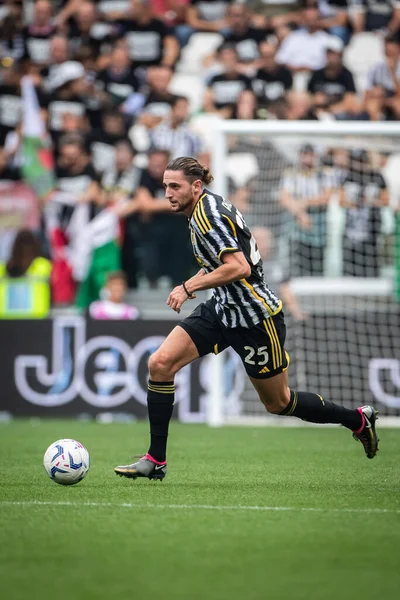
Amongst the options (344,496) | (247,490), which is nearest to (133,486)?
(247,490)

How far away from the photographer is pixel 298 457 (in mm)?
8867

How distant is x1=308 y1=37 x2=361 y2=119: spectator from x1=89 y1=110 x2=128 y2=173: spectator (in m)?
2.73

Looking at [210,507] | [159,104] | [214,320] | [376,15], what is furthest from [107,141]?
[210,507]

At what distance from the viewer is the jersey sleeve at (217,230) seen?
6.82m

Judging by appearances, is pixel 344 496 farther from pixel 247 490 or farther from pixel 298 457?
pixel 298 457

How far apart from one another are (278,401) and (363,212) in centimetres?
623

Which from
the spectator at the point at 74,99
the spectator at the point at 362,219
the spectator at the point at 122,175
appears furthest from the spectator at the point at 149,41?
the spectator at the point at 362,219

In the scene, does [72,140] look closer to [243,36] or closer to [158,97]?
[158,97]

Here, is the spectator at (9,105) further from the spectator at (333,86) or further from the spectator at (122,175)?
the spectator at (333,86)

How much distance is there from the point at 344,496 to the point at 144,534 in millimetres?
1760

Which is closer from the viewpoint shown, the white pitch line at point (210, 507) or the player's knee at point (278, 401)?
the white pitch line at point (210, 507)

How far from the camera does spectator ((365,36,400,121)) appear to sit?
1474cm

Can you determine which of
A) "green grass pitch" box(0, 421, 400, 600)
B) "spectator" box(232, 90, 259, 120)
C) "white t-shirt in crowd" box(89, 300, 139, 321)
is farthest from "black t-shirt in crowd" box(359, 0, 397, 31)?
"green grass pitch" box(0, 421, 400, 600)

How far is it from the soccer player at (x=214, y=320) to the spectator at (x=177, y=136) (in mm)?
7318
